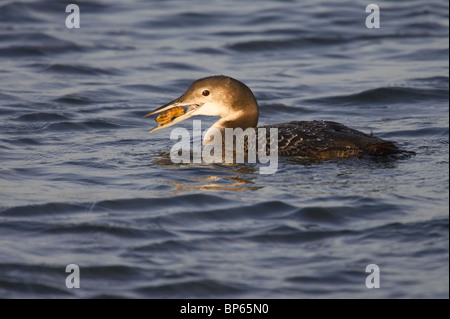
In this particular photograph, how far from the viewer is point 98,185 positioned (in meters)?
6.69

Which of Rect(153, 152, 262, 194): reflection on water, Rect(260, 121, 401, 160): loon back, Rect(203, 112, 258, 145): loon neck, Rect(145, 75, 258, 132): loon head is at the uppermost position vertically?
Rect(145, 75, 258, 132): loon head

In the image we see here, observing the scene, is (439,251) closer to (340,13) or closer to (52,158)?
(52,158)

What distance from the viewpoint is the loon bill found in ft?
22.4

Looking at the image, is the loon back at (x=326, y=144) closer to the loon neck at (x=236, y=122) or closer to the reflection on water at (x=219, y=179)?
the reflection on water at (x=219, y=179)

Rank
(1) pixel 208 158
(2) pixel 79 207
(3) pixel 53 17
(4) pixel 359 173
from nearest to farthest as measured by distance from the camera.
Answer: (2) pixel 79 207, (4) pixel 359 173, (1) pixel 208 158, (3) pixel 53 17

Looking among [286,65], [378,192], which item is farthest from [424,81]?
[378,192]

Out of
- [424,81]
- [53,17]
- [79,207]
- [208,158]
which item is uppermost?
[53,17]

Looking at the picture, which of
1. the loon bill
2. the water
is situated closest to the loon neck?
the loon bill

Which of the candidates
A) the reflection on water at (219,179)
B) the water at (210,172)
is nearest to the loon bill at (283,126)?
the water at (210,172)

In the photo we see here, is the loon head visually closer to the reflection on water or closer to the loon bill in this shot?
the loon bill

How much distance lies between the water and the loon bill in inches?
5.5

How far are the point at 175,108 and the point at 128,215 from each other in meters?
1.87

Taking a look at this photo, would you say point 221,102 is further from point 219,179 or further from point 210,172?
point 219,179

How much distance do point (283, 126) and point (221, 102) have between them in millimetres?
681
